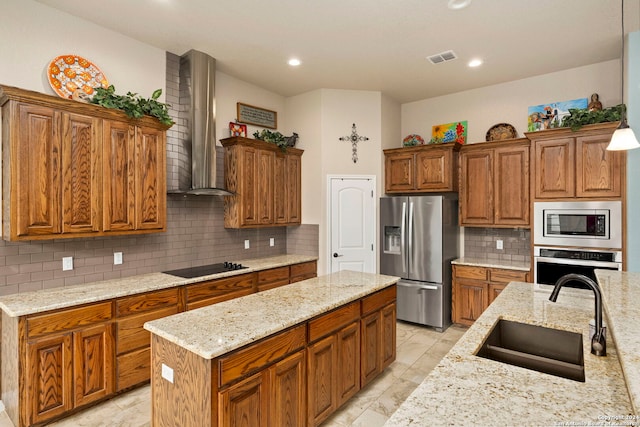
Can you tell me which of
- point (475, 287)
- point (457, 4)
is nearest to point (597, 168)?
point (475, 287)

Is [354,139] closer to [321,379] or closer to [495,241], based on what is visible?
[495,241]

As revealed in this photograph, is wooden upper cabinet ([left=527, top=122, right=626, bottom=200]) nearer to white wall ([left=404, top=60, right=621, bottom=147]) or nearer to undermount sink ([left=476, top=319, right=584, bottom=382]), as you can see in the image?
white wall ([left=404, top=60, right=621, bottom=147])

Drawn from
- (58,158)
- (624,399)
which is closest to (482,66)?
(624,399)

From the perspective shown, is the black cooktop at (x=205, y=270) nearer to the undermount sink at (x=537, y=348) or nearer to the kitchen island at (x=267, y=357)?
the kitchen island at (x=267, y=357)

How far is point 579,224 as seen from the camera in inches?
146

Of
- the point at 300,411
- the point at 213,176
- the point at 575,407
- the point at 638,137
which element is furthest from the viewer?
the point at 213,176

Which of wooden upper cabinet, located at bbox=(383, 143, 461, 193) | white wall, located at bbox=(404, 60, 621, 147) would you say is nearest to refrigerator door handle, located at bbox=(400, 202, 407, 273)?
wooden upper cabinet, located at bbox=(383, 143, 461, 193)

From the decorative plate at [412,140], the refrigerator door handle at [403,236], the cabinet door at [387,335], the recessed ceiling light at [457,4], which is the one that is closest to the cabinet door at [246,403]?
the cabinet door at [387,335]

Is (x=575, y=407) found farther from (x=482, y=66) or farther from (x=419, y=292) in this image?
(x=482, y=66)

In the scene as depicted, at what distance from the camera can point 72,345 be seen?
257 centimetres

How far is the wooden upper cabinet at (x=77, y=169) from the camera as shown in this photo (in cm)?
253

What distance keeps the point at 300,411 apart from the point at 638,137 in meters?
3.78

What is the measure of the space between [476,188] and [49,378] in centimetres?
474

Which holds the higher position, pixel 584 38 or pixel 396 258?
pixel 584 38
